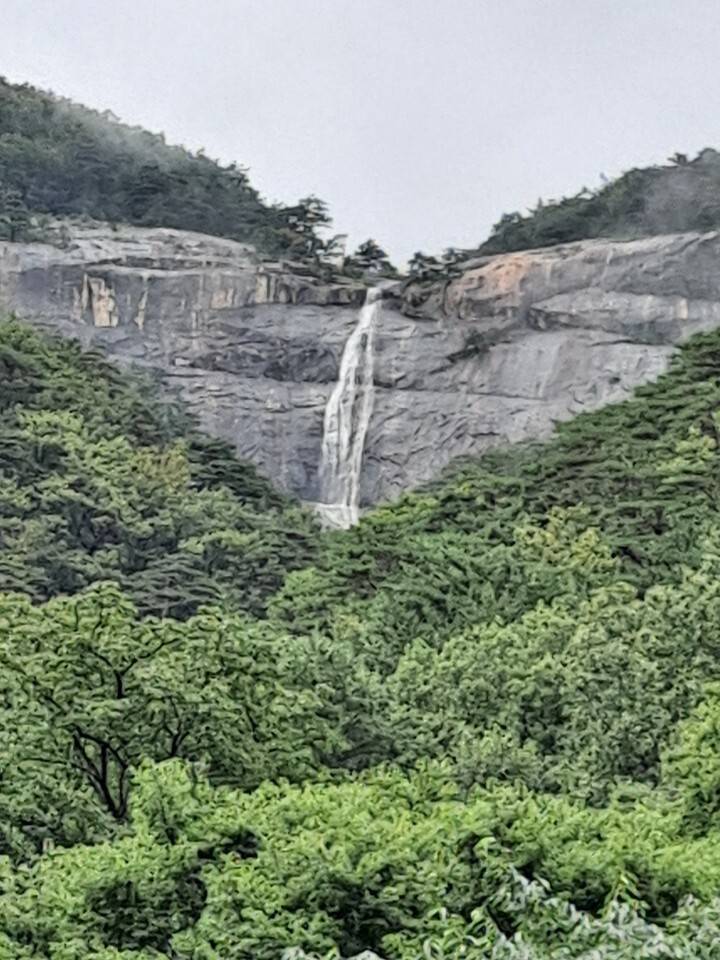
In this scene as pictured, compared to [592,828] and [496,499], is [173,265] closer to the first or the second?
[496,499]

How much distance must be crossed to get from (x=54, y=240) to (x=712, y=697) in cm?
3773

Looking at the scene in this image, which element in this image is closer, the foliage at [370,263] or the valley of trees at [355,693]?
the valley of trees at [355,693]

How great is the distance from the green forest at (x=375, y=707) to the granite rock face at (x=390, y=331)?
18.5ft

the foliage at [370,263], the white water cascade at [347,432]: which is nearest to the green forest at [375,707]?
the white water cascade at [347,432]

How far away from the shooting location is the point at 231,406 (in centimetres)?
4984

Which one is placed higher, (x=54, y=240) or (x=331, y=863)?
(x=54, y=240)

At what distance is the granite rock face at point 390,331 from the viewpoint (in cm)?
4772

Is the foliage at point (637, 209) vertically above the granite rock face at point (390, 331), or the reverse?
the foliage at point (637, 209)

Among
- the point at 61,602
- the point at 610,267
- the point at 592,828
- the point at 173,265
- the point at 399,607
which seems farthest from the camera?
the point at 173,265

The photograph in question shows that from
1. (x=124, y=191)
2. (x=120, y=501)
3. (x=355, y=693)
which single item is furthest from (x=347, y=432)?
(x=355, y=693)

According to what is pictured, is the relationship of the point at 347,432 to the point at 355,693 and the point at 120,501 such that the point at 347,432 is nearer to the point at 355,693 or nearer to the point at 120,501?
the point at 120,501

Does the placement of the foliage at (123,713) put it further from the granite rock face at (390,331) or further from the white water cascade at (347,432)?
the white water cascade at (347,432)

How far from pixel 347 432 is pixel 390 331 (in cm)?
334

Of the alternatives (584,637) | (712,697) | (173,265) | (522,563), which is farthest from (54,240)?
(712,697)
